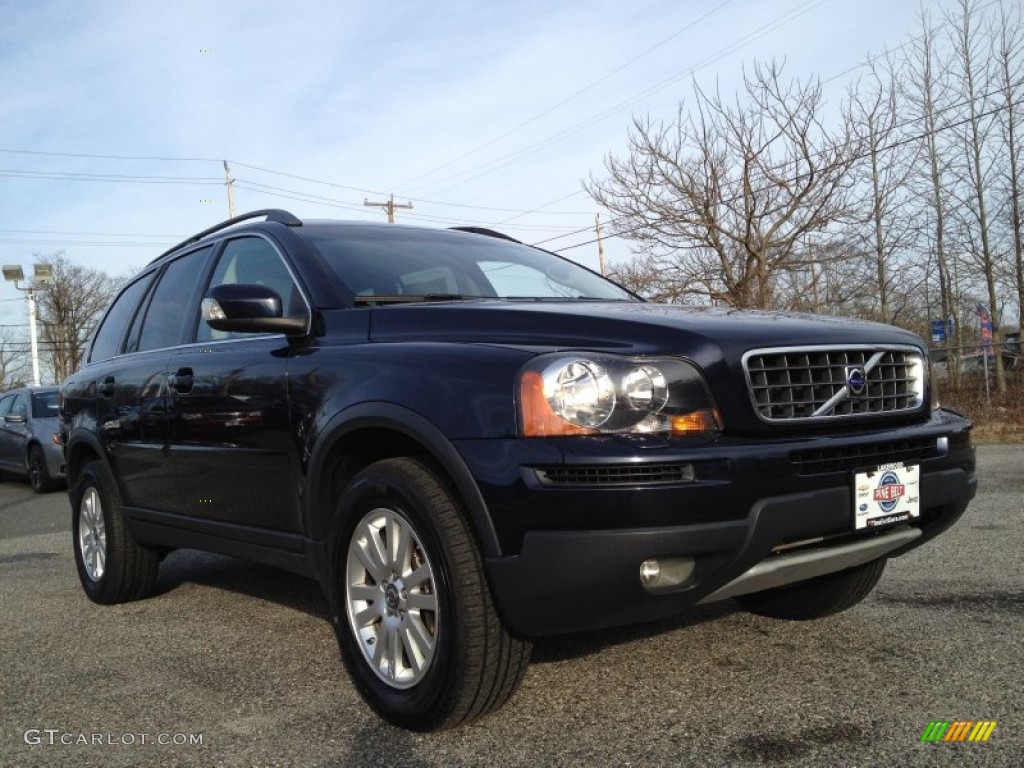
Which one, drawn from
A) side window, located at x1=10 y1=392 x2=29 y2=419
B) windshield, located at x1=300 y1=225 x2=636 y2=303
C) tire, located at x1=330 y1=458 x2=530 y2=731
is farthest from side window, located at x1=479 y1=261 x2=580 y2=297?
side window, located at x1=10 y1=392 x2=29 y2=419

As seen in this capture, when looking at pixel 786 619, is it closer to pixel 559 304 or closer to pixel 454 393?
pixel 559 304

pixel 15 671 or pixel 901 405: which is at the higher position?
pixel 901 405

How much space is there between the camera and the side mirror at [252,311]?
138 inches

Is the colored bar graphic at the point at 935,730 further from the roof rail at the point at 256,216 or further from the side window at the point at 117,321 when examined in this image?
the side window at the point at 117,321

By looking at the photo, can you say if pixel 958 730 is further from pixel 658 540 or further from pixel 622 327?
pixel 622 327

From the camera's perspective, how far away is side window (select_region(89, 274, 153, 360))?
5.49 meters

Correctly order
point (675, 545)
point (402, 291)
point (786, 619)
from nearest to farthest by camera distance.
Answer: point (675, 545) < point (402, 291) < point (786, 619)

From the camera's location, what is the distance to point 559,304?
3496mm

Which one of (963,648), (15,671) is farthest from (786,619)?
(15,671)

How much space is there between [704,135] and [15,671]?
17.9m

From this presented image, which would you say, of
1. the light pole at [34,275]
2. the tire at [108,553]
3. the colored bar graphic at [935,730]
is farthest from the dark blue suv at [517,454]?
the light pole at [34,275]

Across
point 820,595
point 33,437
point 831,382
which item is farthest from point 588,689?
point 33,437

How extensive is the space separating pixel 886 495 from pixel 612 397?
0.99 meters

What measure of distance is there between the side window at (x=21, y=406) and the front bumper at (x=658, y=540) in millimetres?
13127
